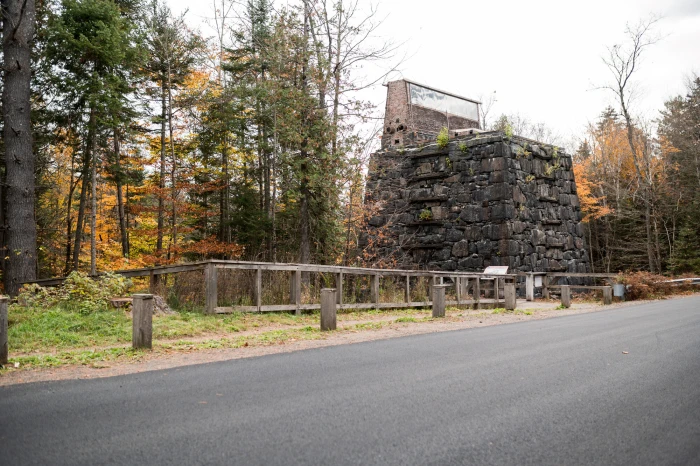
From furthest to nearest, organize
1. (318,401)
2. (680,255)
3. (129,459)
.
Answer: (680,255)
(318,401)
(129,459)

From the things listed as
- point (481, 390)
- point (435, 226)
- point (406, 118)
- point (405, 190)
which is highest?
point (406, 118)

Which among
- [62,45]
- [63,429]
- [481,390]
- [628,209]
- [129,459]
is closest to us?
[129,459]

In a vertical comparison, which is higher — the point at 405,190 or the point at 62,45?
the point at 62,45

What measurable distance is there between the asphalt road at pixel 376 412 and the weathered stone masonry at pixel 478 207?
15611 millimetres

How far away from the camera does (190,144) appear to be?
25.9 metres

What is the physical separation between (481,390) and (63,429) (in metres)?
3.62

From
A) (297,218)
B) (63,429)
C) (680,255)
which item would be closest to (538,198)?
(297,218)

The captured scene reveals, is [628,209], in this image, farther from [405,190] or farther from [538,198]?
[405,190]

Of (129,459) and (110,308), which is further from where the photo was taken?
(110,308)

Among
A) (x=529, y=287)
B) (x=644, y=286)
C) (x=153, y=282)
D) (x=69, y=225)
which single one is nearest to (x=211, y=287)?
(x=153, y=282)

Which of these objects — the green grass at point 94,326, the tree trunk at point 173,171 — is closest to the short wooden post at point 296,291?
the green grass at point 94,326

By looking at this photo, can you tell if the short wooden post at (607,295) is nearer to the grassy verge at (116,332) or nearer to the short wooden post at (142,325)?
the grassy verge at (116,332)

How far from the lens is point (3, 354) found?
21.9 feet

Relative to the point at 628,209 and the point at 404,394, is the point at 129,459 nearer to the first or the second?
the point at 404,394
